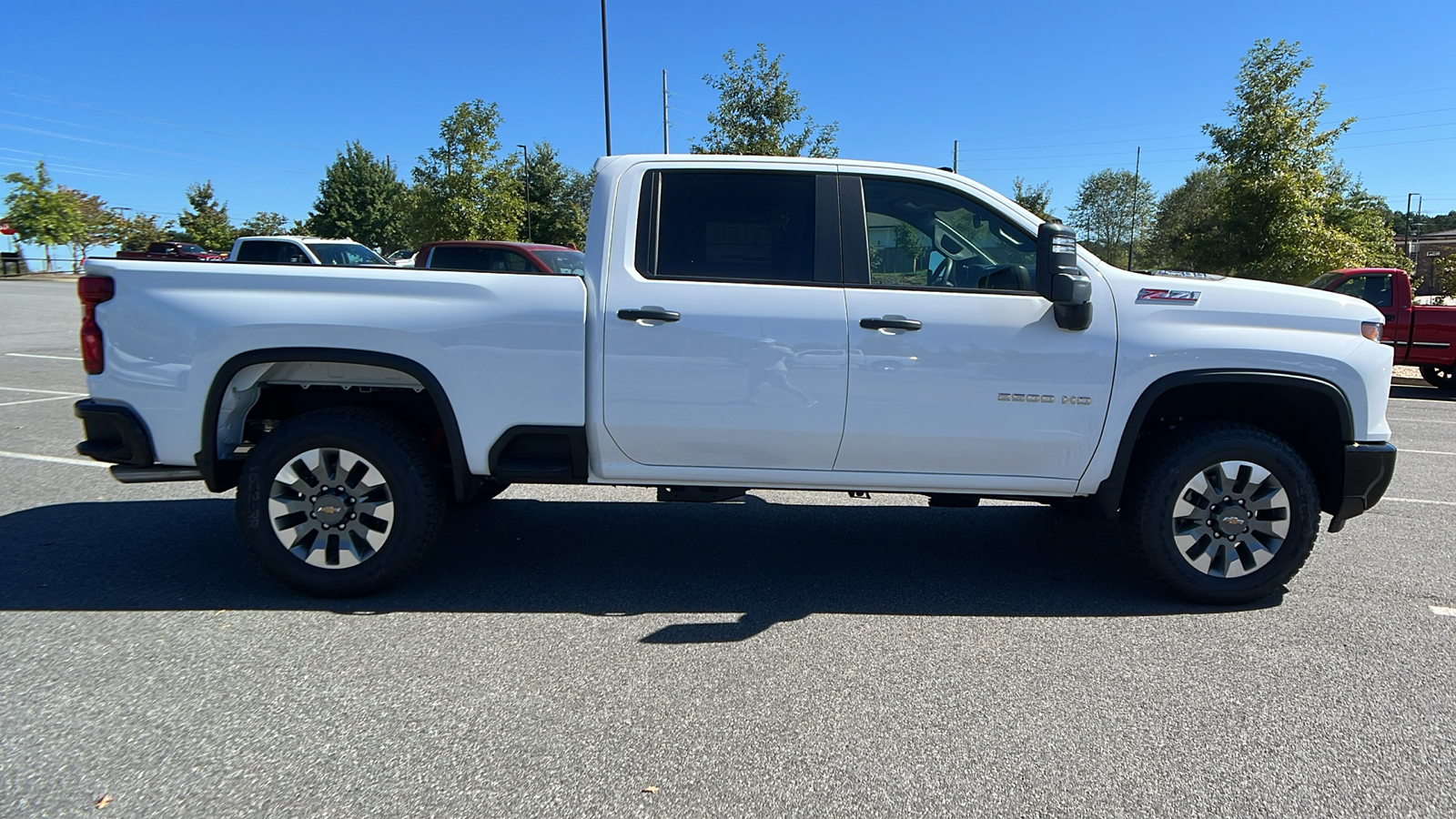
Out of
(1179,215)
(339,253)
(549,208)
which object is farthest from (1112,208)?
(339,253)

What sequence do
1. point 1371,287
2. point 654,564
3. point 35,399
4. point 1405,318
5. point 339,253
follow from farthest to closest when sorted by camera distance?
1. point 339,253
2. point 1371,287
3. point 1405,318
4. point 35,399
5. point 654,564

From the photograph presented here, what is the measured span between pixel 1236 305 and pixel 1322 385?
21.3 inches

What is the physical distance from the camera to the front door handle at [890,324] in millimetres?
4074

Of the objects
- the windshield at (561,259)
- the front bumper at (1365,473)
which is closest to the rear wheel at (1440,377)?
the front bumper at (1365,473)

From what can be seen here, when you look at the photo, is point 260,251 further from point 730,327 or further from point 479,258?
point 730,327

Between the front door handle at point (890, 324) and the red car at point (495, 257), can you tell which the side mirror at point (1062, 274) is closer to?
the front door handle at point (890, 324)

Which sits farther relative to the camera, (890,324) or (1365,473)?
(1365,473)

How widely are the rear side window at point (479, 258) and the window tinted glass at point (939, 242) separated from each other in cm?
1182

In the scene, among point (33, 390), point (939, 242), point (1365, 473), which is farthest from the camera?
point (33, 390)

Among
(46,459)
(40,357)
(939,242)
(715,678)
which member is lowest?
(715,678)

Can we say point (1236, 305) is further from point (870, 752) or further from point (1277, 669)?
point (870, 752)

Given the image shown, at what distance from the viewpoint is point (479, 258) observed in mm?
15930

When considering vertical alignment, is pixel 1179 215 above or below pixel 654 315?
above

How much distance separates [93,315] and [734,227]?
9.65ft
